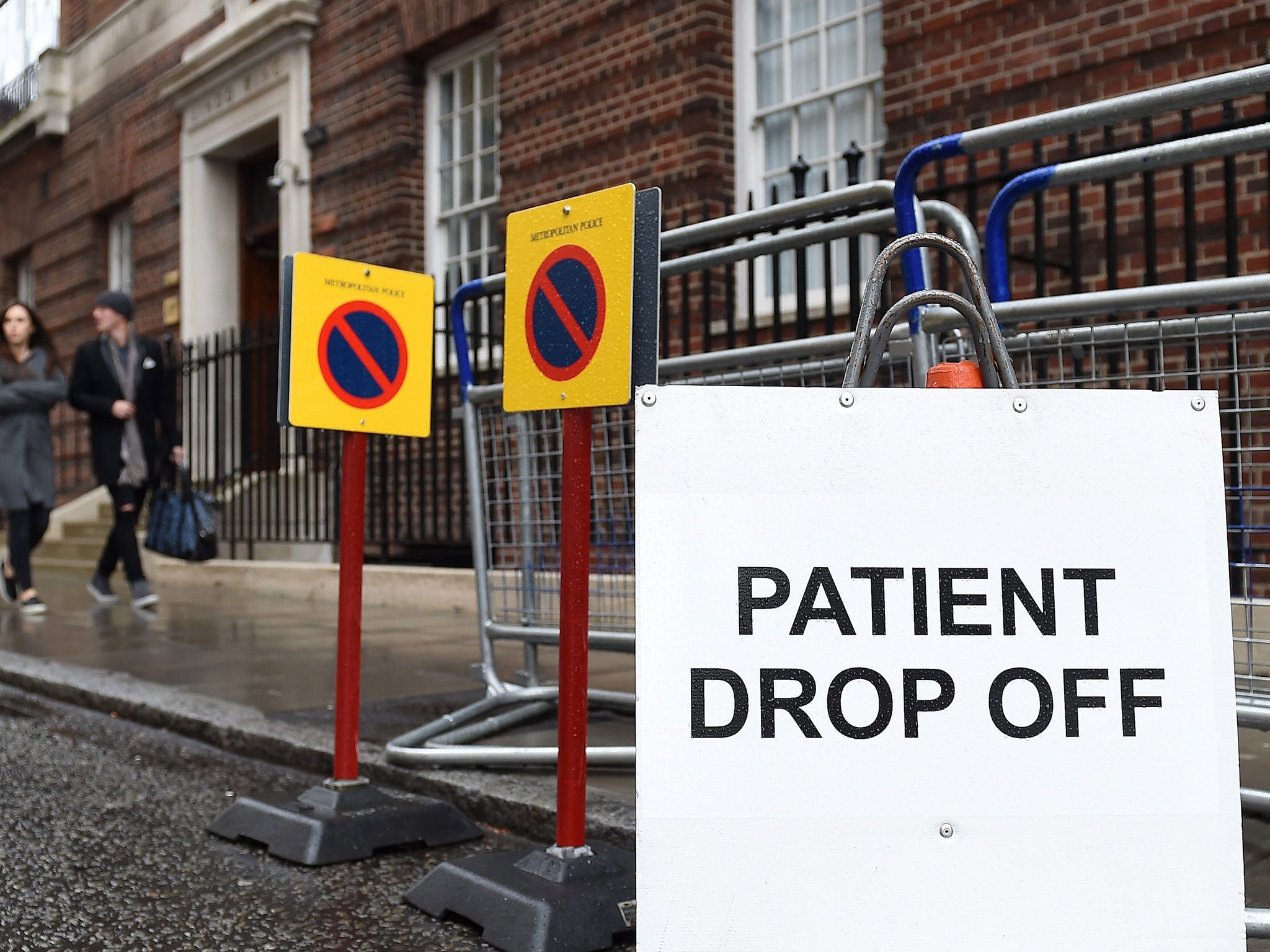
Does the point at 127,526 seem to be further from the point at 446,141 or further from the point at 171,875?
the point at 171,875

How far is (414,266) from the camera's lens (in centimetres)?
1166

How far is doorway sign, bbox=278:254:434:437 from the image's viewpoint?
138 inches

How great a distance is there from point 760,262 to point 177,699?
15.8 ft

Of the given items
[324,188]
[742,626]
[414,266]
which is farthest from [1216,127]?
[324,188]

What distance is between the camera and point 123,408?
29.0ft

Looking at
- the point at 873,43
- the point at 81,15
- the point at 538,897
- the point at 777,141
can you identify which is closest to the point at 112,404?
the point at 777,141

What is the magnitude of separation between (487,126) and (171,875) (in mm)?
8843

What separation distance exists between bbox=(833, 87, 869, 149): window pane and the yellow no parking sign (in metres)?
5.64

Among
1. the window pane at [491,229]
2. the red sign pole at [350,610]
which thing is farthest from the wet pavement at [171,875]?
the window pane at [491,229]

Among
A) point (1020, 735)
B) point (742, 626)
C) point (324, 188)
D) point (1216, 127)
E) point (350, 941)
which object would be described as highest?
point (324, 188)

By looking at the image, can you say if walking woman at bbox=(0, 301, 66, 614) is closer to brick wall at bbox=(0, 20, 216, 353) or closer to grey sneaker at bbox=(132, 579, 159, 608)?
grey sneaker at bbox=(132, 579, 159, 608)

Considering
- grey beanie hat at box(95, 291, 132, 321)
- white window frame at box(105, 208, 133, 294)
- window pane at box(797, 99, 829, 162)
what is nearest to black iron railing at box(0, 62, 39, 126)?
white window frame at box(105, 208, 133, 294)

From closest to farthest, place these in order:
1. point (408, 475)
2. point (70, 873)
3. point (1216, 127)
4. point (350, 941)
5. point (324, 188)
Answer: point (350, 941), point (70, 873), point (1216, 127), point (408, 475), point (324, 188)

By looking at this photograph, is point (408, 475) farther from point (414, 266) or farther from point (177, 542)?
point (414, 266)
